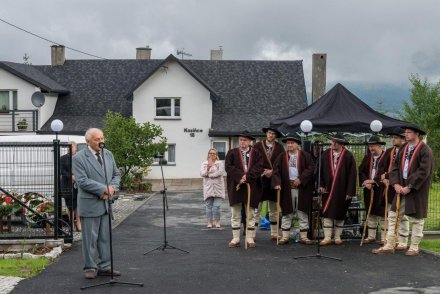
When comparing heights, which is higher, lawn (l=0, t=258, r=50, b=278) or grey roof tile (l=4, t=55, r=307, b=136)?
grey roof tile (l=4, t=55, r=307, b=136)

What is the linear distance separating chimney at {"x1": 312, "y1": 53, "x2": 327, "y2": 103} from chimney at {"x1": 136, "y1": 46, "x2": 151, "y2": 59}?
12575 mm

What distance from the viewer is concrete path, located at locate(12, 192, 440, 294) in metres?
8.82

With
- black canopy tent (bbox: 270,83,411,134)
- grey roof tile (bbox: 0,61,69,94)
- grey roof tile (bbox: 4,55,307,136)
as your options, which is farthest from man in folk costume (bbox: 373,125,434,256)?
grey roof tile (bbox: 0,61,69,94)

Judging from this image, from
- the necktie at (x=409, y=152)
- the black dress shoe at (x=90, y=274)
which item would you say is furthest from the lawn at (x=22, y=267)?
the necktie at (x=409, y=152)

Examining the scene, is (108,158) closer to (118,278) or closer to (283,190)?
(118,278)

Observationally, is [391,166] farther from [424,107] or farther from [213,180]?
[424,107]

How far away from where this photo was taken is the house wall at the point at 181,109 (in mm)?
35344

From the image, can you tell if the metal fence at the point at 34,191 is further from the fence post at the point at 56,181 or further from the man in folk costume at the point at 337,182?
the man in folk costume at the point at 337,182

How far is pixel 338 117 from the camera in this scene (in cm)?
1446

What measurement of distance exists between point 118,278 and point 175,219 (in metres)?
8.20

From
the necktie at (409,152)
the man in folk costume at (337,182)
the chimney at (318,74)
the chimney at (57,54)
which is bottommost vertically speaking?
the man in folk costume at (337,182)

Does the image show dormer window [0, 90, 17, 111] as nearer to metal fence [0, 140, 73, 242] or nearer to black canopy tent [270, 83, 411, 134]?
black canopy tent [270, 83, 411, 134]

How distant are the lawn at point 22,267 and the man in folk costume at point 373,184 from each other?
19.3 feet

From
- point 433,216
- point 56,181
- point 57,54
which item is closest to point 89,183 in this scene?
point 56,181
